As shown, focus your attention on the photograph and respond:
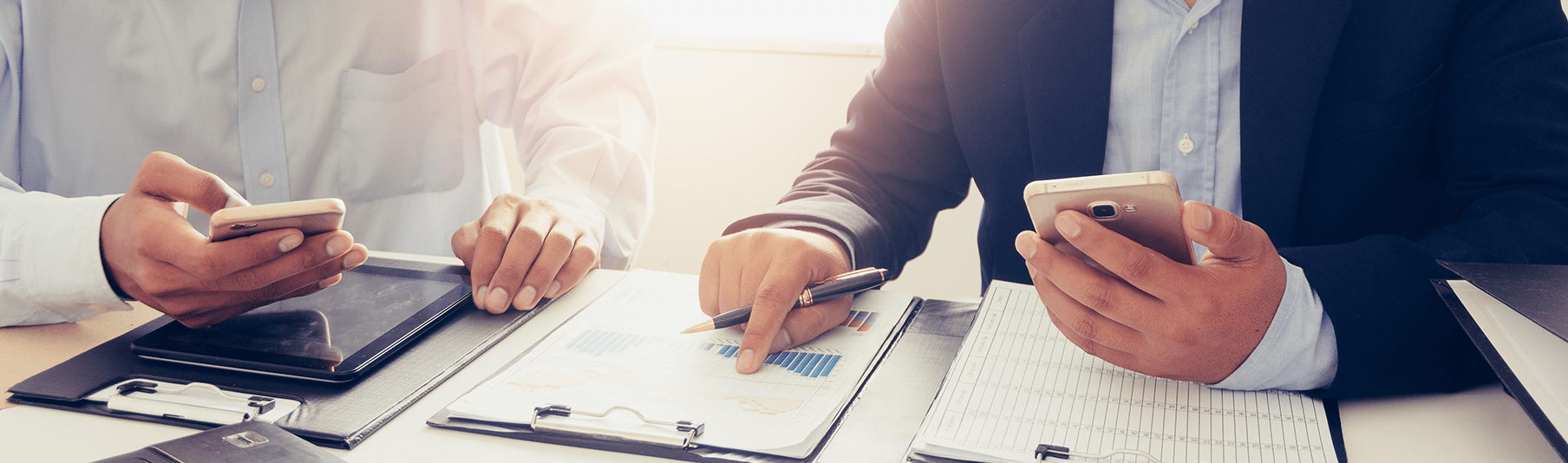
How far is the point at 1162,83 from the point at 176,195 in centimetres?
95

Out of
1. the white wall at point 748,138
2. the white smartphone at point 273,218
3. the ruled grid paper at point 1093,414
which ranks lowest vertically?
the white wall at point 748,138

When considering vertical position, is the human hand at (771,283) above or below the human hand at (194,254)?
below

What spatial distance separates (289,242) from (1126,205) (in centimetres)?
61

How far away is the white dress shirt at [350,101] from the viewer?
109 centimetres

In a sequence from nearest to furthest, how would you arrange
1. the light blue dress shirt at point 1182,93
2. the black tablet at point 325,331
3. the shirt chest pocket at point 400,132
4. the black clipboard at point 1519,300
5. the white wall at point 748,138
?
the black clipboard at point 1519,300, the black tablet at point 325,331, the light blue dress shirt at point 1182,93, the shirt chest pocket at point 400,132, the white wall at point 748,138

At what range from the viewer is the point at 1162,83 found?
3.09ft

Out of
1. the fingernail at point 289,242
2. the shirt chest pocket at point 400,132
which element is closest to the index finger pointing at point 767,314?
the fingernail at point 289,242

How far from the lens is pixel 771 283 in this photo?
702 millimetres

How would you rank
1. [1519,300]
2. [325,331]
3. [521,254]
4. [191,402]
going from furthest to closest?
[521,254] → [325,331] → [191,402] → [1519,300]

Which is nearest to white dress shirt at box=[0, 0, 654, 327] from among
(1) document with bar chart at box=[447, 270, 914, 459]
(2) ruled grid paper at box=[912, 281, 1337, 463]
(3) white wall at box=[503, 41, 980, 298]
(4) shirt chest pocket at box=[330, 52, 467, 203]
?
(4) shirt chest pocket at box=[330, 52, 467, 203]

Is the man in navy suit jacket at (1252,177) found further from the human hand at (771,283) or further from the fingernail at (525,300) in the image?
the fingernail at (525,300)

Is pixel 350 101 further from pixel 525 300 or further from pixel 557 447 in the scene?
pixel 557 447

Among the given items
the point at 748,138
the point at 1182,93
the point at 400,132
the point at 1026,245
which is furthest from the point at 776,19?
the point at 1026,245

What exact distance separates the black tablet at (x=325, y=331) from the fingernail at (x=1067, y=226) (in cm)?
51
